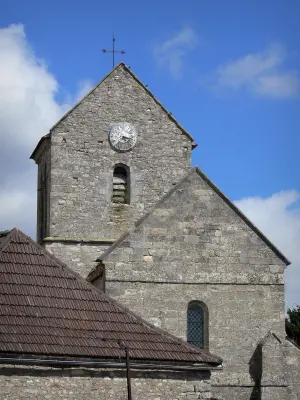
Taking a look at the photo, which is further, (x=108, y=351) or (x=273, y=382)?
(x=273, y=382)

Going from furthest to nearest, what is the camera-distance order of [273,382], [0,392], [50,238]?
1. [50,238]
2. [273,382]
3. [0,392]

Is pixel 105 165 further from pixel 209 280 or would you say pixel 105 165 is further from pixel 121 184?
pixel 209 280

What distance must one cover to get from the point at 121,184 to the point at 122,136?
5.45 feet

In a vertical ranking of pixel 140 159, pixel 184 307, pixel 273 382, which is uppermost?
pixel 140 159

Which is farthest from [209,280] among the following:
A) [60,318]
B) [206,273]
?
[60,318]

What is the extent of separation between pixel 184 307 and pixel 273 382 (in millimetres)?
3313

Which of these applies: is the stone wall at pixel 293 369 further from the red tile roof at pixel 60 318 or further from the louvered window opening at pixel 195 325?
the red tile roof at pixel 60 318

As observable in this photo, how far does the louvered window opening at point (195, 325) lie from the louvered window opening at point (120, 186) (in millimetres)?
6115

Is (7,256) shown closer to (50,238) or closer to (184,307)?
(184,307)

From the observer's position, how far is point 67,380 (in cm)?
2131

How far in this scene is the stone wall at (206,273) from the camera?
28.2 meters

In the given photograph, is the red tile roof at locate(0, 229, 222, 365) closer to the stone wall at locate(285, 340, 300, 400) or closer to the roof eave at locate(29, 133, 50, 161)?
the stone wall at locate(285, 340, 300, 400)

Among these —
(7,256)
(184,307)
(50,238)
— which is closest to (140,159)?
(50,238)

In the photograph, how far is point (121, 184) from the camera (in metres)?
33.9
